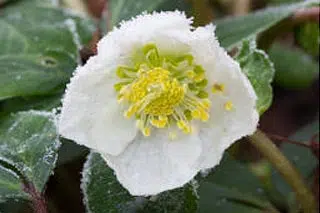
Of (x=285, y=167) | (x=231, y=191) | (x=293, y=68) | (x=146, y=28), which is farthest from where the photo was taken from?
(x=293, y=68)

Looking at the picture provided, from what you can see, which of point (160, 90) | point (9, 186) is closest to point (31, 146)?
point (9, 186)

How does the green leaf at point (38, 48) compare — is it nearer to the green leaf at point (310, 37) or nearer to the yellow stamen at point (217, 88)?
the yellow stamen at point (217, 88)

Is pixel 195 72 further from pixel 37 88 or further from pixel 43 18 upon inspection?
pixel 43 18

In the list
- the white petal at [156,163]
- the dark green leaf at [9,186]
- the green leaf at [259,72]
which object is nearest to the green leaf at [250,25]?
the green leaf at [259,72]

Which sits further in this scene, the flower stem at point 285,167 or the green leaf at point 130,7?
the green leaf at point 130,7

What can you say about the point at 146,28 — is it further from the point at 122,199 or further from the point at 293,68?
the point at 293,68

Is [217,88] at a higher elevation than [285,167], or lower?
higher
